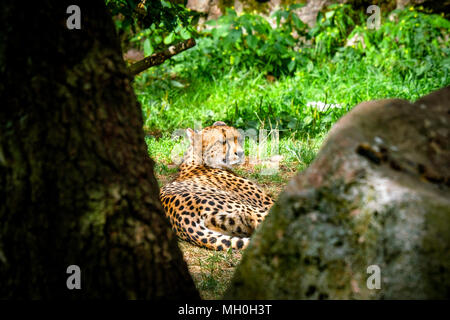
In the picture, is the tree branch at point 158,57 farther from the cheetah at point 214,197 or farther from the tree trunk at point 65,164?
the tree trunk at point 65,164

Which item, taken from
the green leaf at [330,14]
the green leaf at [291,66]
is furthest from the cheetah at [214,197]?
the green leaf at [330,14]

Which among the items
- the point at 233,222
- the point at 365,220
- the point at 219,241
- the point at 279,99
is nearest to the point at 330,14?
the point at 279,99

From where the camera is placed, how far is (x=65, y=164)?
1.71 m

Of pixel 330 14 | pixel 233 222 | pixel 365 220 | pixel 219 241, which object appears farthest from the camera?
pixel 330 14

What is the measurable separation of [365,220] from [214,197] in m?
2.49

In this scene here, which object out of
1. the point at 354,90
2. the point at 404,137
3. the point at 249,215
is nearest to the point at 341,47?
the point at 354,90

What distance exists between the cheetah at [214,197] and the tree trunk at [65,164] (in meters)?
1.89

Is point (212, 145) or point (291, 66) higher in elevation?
point (291, 66)

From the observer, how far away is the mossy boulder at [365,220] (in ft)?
4.96

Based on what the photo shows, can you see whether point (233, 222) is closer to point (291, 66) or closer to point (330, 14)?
point (291, 66)

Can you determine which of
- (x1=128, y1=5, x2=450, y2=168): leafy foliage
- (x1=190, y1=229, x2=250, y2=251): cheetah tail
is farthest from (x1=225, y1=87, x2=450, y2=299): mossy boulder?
(x1=128, y1=5, x2=450, y2=168): leafy foliage

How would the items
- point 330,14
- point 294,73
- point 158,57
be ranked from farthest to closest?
point 330,14 → point 294,73 → point 158,57

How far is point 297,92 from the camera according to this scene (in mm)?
7578

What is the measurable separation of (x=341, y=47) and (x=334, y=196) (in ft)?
25.7
